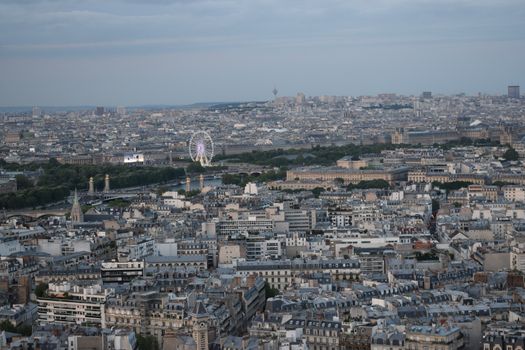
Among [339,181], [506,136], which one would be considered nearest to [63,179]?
[339,181]

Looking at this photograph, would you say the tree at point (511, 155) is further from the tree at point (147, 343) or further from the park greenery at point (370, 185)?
the tree at point (147, 343)

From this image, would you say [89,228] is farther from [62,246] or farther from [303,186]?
[303,186]

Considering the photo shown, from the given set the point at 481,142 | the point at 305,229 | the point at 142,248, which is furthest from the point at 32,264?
the point at 481,142

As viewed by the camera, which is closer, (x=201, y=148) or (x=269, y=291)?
(x=269, y=291)

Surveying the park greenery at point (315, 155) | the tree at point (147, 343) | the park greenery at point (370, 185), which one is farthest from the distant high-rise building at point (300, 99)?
the tree at point (147, 343)

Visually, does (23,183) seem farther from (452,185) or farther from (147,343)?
(147,343)

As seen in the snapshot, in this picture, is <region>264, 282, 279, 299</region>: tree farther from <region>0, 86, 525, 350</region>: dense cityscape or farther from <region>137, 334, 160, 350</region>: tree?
<region>137, 334, 160, 350</region>: tree

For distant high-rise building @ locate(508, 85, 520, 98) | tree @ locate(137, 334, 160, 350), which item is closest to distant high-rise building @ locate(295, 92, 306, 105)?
distant high-rise building @ locate(508, 85, 520, 98)
